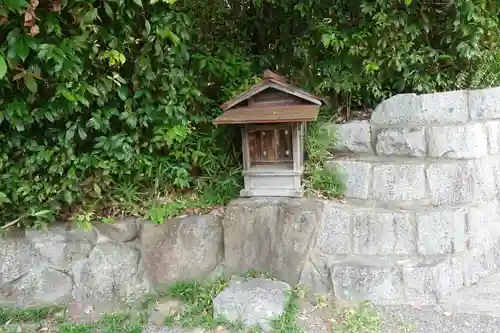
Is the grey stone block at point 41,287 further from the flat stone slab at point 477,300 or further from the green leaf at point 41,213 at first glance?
the flat stone slab at point 477,300

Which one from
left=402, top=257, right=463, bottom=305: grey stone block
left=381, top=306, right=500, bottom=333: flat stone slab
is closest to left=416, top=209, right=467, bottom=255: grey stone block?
left=402, top=257, right=463, bottom=305: grey stone block

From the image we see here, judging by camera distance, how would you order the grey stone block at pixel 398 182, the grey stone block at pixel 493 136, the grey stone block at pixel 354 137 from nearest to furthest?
the grey stone block at pixel 398 182 → the grey stone block at pixel 493 136 → the grey stone block at pixel 354 137

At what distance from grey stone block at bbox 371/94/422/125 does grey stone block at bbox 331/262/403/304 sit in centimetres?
123

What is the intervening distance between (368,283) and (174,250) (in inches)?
58.2

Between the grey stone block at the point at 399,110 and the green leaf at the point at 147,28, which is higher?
the green leaf at the point at 147,28

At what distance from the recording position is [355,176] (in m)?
3.43

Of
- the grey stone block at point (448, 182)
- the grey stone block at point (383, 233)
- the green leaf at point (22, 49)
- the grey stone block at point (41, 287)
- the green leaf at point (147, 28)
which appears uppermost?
the green leaf at point (147, 28)

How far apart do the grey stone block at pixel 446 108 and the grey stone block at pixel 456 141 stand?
4.5 inches

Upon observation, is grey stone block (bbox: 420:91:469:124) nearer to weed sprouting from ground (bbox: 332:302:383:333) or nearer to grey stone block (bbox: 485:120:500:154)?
grey stone block (bbox: 485:120:500:154)

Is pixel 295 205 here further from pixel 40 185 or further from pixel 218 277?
pixel 40 185

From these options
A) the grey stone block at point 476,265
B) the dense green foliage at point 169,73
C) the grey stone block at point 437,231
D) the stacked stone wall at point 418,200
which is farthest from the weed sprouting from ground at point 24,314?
the grey stone block at point 476,265

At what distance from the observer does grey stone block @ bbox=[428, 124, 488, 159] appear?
10.9 ft

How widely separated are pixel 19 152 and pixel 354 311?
269 centimetres

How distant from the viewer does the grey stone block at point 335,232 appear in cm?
323
